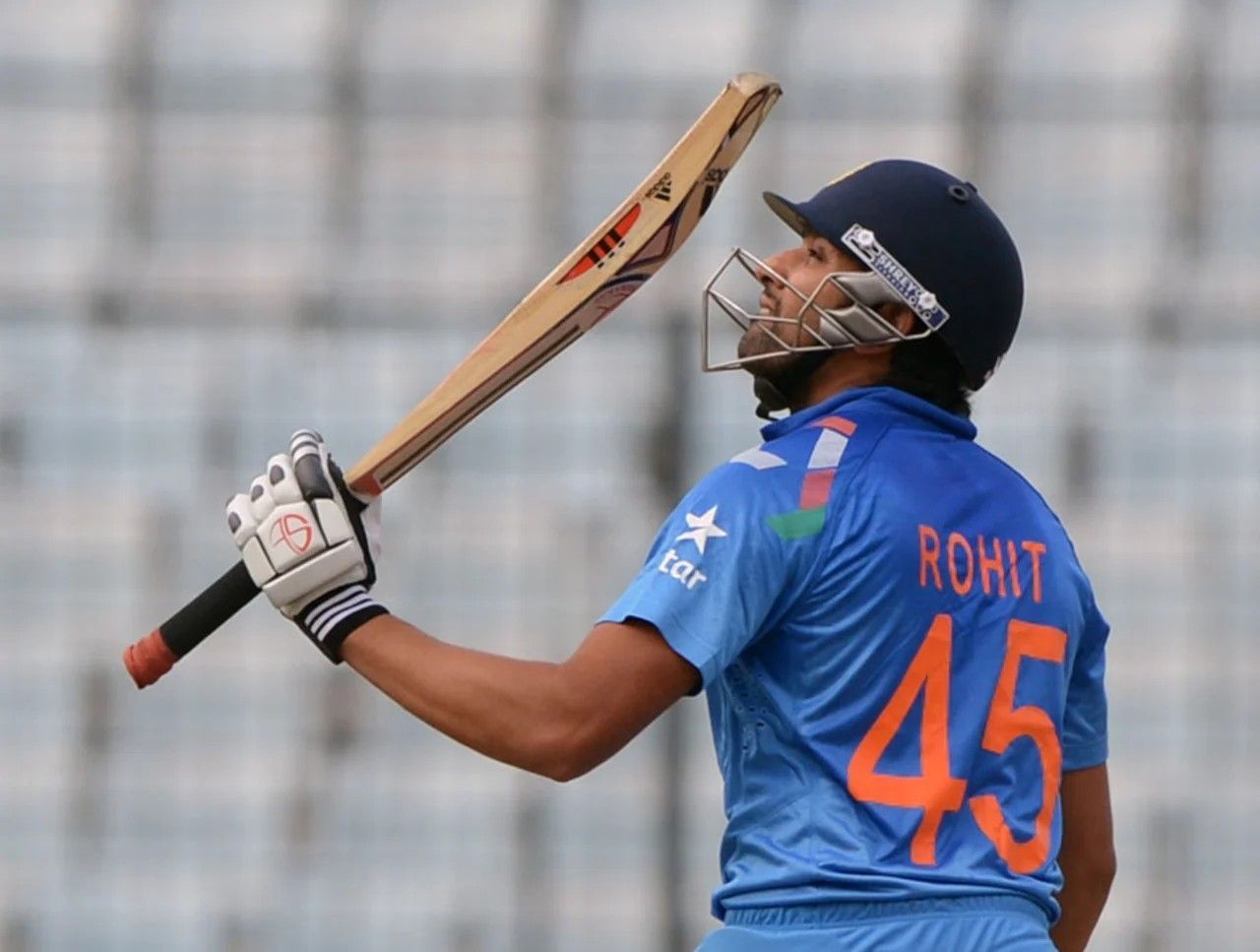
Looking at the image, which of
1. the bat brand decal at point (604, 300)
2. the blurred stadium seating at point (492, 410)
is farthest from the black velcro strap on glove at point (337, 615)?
the blurred stadium seating at point (492, 410)

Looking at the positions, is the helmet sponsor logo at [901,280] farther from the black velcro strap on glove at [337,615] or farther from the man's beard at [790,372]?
the black velcro strap on glove at [337,615]

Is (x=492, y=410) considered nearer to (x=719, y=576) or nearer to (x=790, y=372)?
(x=790, y=372)

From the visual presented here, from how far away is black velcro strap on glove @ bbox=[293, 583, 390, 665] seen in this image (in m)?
3.48

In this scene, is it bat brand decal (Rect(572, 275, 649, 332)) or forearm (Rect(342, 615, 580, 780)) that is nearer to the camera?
forearm (Rect(342, 615, 580, 780))

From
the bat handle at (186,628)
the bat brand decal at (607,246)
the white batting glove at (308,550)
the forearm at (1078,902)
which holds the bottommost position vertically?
the forearm at (1078,902)

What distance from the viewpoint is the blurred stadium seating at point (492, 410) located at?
7.26 m

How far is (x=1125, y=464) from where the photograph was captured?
7402 millimetres

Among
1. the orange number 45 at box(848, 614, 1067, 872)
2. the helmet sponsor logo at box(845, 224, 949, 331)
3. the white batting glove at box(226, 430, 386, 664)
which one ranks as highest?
the helmet sponsor logo at box(845, 224, 949, 331)

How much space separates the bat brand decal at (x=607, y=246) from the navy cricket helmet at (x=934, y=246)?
387 millimetres

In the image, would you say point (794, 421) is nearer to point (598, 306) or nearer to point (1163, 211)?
point (598, 306)

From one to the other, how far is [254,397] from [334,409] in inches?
9.3

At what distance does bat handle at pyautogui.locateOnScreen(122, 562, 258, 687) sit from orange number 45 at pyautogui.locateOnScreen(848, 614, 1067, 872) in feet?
3.15

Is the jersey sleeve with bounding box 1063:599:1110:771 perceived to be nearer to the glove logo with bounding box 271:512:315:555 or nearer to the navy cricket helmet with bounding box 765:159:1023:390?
the navy cricket helmet with bounding box 765:159:1023:390

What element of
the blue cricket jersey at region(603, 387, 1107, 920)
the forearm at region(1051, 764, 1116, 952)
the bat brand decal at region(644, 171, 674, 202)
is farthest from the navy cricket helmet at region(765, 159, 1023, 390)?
the forearm at region(1051, 764, 1116, 952)
